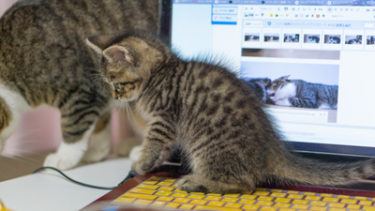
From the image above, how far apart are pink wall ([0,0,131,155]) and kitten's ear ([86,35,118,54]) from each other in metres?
0.56

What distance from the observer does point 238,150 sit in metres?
Answer: 0.91

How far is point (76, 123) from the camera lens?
128cm

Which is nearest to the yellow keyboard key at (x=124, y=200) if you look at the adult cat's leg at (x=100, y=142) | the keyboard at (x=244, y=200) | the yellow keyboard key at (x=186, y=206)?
the keyboard at (x=244, y=200)

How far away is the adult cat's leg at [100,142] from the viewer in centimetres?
138

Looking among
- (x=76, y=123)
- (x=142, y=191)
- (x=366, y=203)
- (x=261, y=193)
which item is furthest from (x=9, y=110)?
(x=366, y=203)

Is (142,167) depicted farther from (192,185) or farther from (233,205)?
(233,205)

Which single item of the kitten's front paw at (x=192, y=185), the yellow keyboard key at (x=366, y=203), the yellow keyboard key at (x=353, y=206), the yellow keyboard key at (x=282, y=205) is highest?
the kitten's front paw at (x=192, y=185)

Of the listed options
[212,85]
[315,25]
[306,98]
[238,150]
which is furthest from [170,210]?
[315,25]

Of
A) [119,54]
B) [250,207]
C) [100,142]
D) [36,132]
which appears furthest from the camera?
[36,132]

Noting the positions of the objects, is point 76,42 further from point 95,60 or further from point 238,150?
point 238,150

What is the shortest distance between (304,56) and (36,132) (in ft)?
3.32

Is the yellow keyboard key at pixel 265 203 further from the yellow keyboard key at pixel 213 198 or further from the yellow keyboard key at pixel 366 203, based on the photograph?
the yellow keyboard key at pixel 366 203

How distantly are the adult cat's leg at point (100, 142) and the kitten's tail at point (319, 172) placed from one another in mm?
663

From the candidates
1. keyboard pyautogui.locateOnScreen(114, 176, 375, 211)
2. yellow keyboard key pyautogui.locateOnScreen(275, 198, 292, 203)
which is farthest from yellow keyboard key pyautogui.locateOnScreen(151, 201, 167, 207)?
yellow keyboard key pyautogui.locateOnScreen(275, 198, 292, 203)
